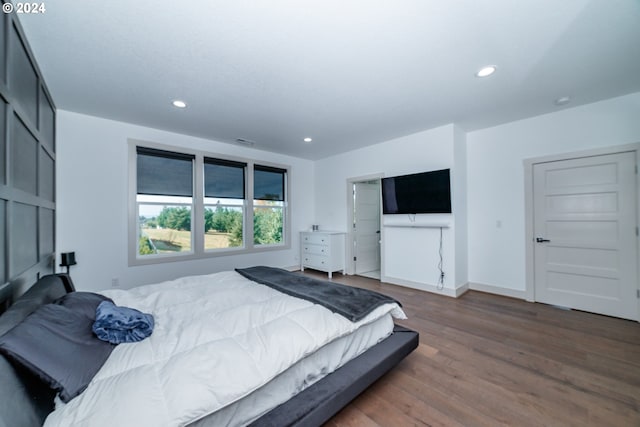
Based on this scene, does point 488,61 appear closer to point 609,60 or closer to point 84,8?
point 609,60

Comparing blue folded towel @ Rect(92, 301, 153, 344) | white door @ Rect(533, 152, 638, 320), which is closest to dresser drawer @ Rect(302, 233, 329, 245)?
white door @ Rect(533, 152, 638, 320)

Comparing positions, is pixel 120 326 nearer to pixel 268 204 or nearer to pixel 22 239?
pixel 22 239

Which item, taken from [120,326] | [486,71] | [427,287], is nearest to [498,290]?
[427,287]

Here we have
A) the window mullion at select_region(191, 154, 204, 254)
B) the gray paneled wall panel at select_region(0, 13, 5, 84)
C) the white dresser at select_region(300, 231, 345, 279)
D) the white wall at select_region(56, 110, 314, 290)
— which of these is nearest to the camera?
the gray paneled wall panel at select_region(0, 13, 5, 84)

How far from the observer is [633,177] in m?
2.92

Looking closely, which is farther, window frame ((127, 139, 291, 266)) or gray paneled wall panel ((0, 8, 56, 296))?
window frame ((127, 139, 291, 266))

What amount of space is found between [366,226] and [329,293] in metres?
3.57

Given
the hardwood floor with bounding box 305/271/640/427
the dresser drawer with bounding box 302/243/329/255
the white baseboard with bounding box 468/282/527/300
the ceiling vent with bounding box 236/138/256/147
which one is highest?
the ceiling vent with bounding box 236/138/256/147

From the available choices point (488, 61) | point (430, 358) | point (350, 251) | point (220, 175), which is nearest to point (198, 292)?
point (430, 358)

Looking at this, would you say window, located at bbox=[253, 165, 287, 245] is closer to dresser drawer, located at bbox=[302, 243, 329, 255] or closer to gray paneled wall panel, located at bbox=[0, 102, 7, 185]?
dresser drawer, located at bbox=[302, 243, 329, 255]

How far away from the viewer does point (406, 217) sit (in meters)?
4.39

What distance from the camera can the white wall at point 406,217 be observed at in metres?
3.85

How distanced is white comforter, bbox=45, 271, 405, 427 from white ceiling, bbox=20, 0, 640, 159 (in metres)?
2.02

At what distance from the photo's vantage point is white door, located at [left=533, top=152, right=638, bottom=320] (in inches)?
117
